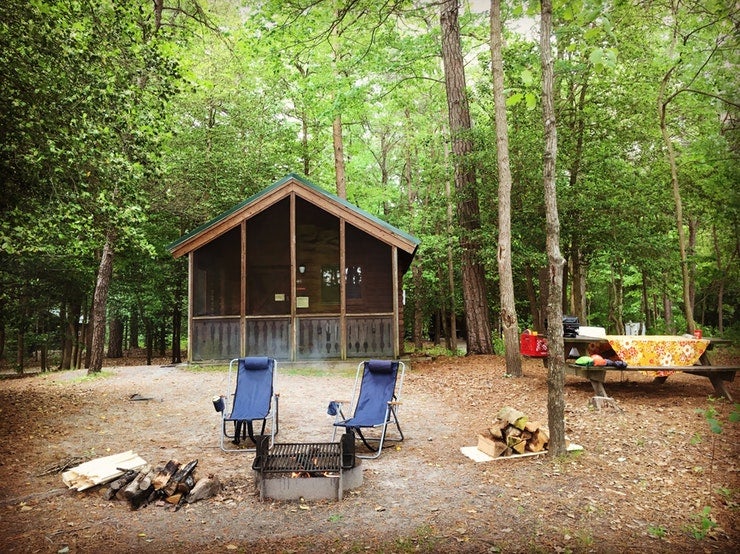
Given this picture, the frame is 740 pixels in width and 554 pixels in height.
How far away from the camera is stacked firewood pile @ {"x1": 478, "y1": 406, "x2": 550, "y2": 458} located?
16.9 feet

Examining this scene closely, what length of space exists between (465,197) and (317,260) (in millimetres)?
5104

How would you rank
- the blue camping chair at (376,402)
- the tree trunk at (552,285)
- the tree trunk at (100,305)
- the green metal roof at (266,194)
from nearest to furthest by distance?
the tree trunk at (552,285)
the blue camping chair at (376,402)
the tree trunk at (100,305)
the green metal roof at (266,194)

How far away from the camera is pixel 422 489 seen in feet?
14.3

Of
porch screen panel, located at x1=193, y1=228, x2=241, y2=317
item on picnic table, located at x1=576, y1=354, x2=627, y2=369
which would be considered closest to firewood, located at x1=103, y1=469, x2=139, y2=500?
item on picnic table, located at x1=576, y1=354, x2=627, y2=369

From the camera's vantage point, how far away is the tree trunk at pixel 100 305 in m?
11.2

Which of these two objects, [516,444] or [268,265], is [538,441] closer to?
[516,444]

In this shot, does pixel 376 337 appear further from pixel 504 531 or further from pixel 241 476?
pixel 504 531

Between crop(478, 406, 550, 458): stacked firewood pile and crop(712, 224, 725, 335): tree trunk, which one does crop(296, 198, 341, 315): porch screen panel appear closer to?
crop(712, 224, 725, 335): tree trunk

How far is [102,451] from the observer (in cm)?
552

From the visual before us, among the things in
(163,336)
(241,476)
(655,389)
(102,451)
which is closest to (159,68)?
(102,451)

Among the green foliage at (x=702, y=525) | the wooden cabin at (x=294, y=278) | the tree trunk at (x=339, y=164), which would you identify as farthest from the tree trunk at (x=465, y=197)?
the green foliage at (x=702, y=525)

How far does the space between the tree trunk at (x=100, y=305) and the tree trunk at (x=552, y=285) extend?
999 centimetres

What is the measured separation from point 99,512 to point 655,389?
27.9 feet

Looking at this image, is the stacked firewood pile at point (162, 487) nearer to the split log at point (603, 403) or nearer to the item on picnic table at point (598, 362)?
the split log at point (603, 403)
